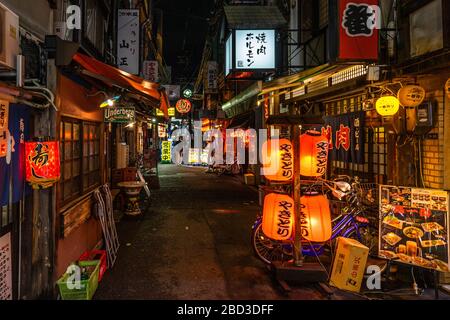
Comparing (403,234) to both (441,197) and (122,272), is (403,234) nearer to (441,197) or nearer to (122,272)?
(441,197)

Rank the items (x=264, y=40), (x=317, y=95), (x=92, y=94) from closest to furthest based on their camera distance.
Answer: (x=92, y=94), (x=317, y=95), (x=264, y=40)

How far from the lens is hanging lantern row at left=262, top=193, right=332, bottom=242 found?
7.27 m

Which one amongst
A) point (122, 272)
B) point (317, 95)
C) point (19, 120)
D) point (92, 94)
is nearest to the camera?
point (19, 120)

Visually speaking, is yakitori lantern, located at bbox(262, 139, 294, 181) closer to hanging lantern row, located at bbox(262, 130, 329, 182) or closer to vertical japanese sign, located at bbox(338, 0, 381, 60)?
hanging lantern row, located at bbox(262, 130, 329, 182)

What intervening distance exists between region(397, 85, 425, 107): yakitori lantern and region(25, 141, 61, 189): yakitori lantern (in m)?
7.55

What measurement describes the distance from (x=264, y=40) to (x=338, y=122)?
6816 millimetres

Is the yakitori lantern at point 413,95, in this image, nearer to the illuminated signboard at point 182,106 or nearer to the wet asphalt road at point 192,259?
the wet asphalt road at point 192,259

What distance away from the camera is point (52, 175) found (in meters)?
5.61

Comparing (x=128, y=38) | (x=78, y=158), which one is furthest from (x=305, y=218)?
(x=128, y=38)

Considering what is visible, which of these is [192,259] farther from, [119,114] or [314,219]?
[119,114]

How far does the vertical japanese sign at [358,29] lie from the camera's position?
8.28 meters

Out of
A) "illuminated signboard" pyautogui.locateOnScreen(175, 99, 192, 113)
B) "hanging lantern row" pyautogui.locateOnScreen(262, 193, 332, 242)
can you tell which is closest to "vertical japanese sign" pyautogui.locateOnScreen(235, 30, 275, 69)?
"hanging lantern row" pyautogui.locateOnScreen(262, 193, 332, 242)

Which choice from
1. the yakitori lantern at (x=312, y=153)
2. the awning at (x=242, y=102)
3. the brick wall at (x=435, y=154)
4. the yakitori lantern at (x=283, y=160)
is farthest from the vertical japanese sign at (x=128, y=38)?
the brick wall at (x=435, y=154)
